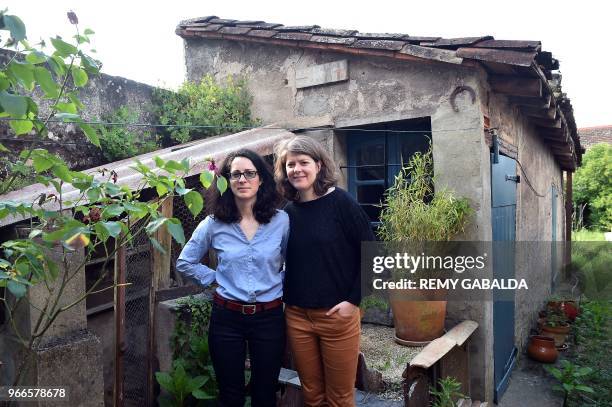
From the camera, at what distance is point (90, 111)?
4523 millimetres

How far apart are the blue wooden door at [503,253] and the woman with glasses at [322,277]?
7.70 ft

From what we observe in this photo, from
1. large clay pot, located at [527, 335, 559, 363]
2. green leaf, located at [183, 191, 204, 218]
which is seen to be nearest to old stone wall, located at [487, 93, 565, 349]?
large clay pot, located at [527, 335, 559, 363]

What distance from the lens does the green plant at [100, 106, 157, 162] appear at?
450 centimetres

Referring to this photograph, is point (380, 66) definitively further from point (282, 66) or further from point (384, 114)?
point (282, 66)

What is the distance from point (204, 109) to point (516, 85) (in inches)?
134

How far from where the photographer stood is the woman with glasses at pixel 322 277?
232 centimetres

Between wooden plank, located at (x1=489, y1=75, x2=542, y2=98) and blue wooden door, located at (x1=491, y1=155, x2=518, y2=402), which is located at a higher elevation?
wooden plank, located at (x1=489, y1=75, x2=542, y2=98)

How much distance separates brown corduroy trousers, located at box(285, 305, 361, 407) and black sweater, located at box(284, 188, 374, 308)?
0.29 feet

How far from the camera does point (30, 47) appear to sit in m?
1.44

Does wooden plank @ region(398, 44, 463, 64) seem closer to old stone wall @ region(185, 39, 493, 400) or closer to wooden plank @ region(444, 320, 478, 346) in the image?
old stone wall @ region(185, 39, 493, 400)

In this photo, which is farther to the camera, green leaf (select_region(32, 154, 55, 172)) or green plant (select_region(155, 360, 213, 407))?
green plant (select_region(155, 360, 213, 407))

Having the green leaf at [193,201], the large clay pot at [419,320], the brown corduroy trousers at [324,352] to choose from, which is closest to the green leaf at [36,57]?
the green leaf at [193,201]

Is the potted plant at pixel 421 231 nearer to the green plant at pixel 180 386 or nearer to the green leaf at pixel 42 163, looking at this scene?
the green plant at pixel 180 386

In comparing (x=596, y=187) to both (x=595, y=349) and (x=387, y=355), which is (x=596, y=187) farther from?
(x=387, y=355)
